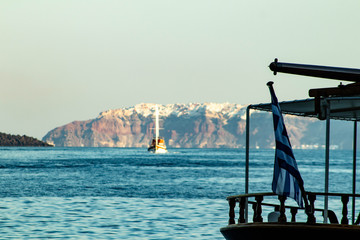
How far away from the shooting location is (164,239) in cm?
2128

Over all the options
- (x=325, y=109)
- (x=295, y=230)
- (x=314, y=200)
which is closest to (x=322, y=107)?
(x=325, y=109)

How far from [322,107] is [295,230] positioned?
239cm

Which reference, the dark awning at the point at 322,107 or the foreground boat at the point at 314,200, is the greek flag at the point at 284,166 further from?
the dark awning at the point at 322,107

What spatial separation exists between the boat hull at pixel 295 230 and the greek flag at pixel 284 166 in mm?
470

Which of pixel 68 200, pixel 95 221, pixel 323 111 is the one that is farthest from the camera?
pixel 68 200

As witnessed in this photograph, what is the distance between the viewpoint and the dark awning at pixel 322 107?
1175cm

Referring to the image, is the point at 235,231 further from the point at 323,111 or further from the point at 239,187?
the point at 239,187

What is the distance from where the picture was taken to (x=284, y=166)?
421 inches

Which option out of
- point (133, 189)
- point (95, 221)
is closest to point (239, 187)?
point (133, 189)

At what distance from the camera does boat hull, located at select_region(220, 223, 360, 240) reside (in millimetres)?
10609

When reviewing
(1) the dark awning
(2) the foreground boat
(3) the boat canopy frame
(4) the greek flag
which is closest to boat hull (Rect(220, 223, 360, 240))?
(2) the foreground boat

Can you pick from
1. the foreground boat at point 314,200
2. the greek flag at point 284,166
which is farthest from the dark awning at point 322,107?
the greek flag at point 284,166

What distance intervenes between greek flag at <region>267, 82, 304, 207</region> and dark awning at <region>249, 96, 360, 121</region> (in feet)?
3.53

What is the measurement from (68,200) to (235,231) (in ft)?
88.9
